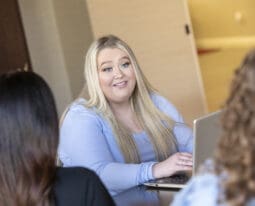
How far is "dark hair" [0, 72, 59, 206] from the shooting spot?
1.34 m

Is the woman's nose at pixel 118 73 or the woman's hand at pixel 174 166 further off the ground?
the woman's nose at pixel 118 73

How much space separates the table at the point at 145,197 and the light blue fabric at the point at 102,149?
0.05 m

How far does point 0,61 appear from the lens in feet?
14.2

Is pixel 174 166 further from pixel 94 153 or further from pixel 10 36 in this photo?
pixel 10 36

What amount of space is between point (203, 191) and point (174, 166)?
932mm

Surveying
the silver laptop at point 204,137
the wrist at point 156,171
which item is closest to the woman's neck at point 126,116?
the wrist at point 156,171

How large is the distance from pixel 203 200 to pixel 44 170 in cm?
54

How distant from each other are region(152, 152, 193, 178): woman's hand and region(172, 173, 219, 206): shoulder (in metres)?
0.89

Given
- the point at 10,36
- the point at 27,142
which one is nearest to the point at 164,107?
the point at 27,142

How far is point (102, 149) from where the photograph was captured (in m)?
2.07

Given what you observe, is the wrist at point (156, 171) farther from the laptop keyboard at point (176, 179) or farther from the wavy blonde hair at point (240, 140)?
the wavy blonde hair at point (240, 140)

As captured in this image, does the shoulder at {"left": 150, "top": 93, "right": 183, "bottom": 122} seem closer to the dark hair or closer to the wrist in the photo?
the wrist

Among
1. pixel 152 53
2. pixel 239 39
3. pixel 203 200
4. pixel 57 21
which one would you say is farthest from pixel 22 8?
pixel 203 200

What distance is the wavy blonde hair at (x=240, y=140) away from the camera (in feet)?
2.76
